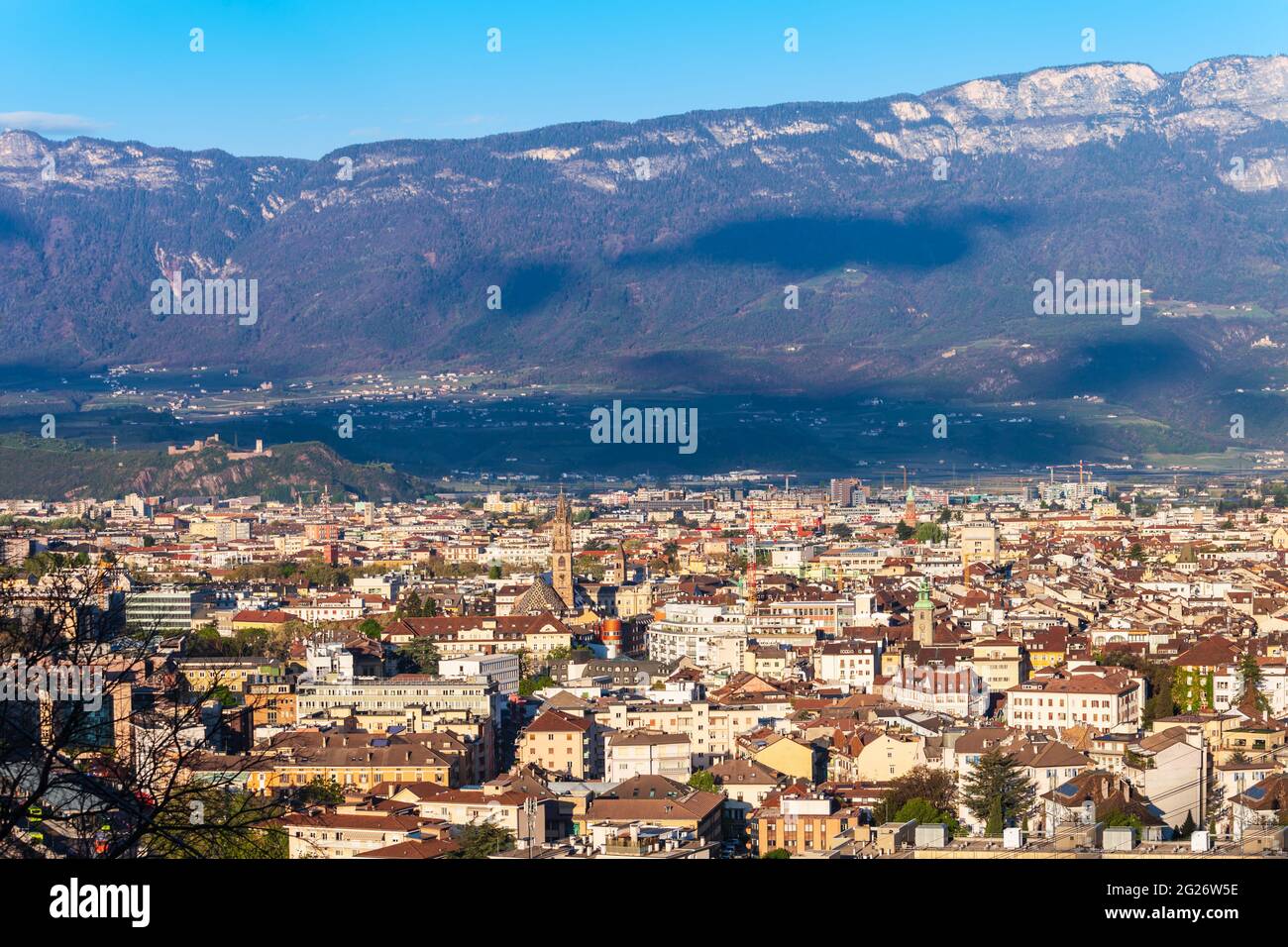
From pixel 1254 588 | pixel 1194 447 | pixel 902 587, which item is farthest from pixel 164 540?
pixel 1194 447

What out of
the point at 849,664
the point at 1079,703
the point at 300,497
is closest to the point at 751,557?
the point at 849,664

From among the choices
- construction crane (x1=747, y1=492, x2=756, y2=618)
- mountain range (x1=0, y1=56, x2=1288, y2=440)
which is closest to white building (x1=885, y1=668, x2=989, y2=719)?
construction crane (x1=747, y1=492, x2=756, y2=618)

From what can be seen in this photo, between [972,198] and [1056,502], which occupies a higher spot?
[972,198]

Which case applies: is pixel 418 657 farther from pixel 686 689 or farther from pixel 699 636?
pixel 686 689

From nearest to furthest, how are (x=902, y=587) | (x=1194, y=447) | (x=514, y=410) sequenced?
1. (x=902, y=587)
2. (x=1194, y=447)
3. (x=514, y=410)

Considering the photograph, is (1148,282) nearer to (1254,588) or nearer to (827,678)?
(1254,588)

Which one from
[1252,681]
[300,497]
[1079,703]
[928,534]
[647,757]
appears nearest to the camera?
[647,757]

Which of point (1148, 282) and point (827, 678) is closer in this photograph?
point (827, 678)
